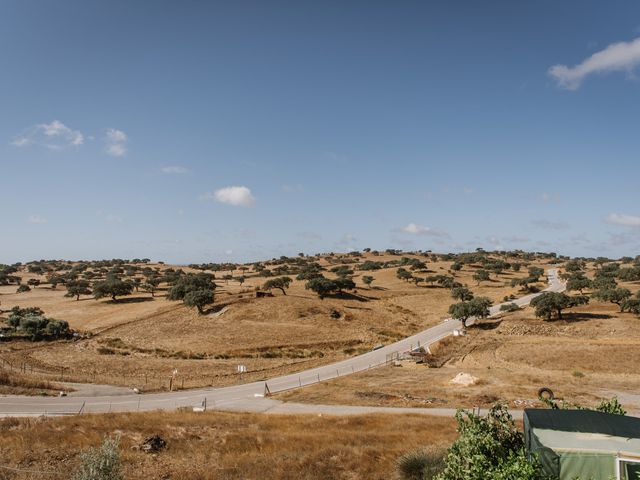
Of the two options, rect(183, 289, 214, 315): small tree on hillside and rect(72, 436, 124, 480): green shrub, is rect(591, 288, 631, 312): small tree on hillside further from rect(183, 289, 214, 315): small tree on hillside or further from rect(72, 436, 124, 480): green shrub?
rect(72, 436, 124, 480): green shrub

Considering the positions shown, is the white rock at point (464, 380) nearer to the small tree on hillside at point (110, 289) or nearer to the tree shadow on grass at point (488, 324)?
the tree shadow on grass at point (488, 324)

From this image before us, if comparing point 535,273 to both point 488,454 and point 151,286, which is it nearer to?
point 151,286

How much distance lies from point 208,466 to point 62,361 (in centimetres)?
4920

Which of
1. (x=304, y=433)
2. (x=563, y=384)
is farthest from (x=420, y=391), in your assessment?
(x=304, y=433)

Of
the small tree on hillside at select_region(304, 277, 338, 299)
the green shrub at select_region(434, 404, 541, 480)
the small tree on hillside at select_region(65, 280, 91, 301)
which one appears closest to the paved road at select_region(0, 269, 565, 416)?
the green shrub at select_region(434, 404, 541, 480)

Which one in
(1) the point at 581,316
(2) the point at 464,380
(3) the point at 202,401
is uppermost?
(1) the point at 581,316

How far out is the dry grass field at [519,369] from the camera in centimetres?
3890

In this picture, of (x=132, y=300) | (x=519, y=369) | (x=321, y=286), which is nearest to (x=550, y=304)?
(x=519, y=369)

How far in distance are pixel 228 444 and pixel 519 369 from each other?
4234cm

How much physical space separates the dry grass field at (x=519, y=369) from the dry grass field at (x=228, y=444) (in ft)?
34.6

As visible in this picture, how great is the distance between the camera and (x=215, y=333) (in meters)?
73.6

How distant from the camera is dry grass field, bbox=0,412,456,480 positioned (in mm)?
17844

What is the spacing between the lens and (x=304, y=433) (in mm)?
25094

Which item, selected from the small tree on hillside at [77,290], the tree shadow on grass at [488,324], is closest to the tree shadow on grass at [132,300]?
the small tree on hillside at [77,290]
